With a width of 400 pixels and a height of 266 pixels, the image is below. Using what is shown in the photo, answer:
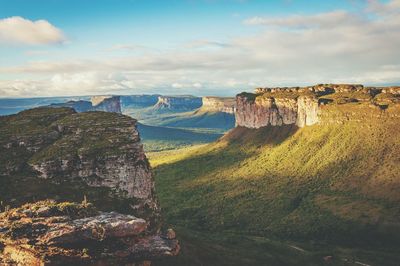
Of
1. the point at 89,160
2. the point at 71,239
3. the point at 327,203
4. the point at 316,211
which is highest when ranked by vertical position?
the point at 89,160

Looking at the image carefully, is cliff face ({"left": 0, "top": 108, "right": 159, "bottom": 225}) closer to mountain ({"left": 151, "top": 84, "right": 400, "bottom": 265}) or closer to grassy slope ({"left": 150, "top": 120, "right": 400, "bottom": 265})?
mountain ({"left": 151, "top": 84, "right": 400, "bottom": 265})

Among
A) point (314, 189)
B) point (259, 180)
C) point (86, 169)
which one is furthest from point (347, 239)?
point (86, 169)

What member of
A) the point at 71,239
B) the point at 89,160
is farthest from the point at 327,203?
the point at 71,239

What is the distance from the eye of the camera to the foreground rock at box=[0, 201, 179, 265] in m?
52.3

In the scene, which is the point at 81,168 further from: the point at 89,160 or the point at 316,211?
the point at 316,211

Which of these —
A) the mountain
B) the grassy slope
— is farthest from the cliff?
the grassy slope

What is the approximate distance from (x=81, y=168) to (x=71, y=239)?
3513cm

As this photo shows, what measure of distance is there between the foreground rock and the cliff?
67.4 feet

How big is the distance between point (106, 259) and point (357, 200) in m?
127

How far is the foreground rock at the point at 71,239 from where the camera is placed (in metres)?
52.3

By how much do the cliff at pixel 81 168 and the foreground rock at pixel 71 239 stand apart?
2055cm

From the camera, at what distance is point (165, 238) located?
61094 mm

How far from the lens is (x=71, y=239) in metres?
52.1

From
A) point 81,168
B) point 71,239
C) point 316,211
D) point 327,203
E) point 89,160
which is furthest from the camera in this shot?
point 327,203
